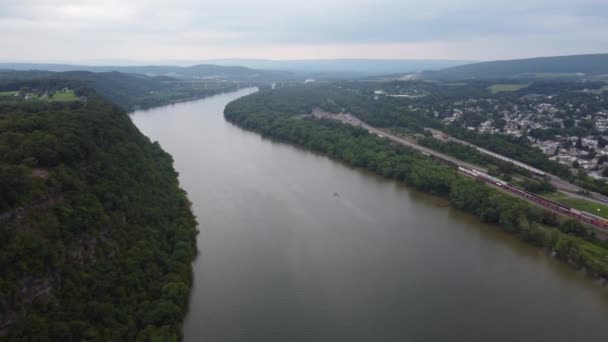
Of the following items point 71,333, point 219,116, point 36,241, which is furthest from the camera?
point 219,116

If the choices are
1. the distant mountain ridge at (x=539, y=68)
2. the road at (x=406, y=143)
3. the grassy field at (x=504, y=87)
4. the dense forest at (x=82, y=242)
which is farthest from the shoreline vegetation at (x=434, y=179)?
the distant mountain ridge at (x=539, y=68)

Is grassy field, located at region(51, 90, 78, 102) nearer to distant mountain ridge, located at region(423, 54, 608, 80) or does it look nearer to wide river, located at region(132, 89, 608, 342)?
wide river, located at region(132, 89, 608, 342)

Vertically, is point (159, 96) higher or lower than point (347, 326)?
higher

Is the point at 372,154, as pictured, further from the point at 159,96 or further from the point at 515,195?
the point at 159,96

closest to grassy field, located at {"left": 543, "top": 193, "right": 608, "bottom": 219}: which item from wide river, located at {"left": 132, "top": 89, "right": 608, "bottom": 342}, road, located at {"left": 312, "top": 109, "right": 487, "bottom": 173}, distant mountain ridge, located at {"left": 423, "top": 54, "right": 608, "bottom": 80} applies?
wide river, located at {"left": 132, "top": 89, "right": 608, "bottom": 342}

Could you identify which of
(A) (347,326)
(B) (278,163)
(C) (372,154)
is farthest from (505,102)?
(A) (347,326)

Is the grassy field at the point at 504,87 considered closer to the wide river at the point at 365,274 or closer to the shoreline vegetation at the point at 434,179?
the shoreline vegetation at the point at 434,179
